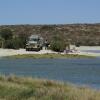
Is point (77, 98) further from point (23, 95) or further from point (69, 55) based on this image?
point (69, 55)

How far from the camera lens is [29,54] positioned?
5157 inches

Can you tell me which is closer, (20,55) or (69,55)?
(20,55)

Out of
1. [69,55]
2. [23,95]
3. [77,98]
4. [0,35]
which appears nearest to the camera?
[77,98]

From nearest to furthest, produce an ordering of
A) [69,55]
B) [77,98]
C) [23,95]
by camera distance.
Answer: [77,98] < [23,95] < [69,55]

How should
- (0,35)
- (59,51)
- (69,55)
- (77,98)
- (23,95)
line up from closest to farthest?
(77,98), (23,95), (69,55), (59,51), (0,35)

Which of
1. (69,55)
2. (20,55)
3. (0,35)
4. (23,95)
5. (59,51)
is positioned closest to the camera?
(23,95)

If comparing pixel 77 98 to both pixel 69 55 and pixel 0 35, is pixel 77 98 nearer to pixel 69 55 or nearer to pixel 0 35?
pixel 69 55

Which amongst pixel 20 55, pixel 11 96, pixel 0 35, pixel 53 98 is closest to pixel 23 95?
pixel 11 96

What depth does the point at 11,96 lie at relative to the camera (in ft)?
78.7

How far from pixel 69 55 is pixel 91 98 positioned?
114124 mm

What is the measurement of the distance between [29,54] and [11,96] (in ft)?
351

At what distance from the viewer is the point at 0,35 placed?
606ft

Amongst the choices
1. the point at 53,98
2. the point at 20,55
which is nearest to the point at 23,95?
the point at 53,98

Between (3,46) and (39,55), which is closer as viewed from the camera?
(39,55)
